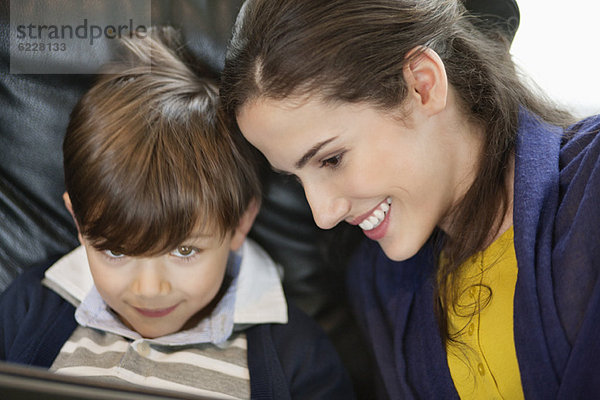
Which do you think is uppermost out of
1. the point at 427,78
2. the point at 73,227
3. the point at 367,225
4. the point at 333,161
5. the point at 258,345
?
the point at 427,78

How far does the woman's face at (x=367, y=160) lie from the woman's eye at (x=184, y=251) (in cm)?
19

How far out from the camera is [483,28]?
0.99 m

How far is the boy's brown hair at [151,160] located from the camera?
2.80 ft

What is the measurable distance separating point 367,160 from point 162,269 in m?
0.35

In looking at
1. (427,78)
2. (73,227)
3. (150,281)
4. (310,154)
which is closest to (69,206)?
(73,227)

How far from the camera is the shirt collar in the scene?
3.14 ft

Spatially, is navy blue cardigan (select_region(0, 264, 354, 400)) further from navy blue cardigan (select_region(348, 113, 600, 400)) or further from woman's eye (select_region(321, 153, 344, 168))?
woman's eye (select_region(321, 153, 344, 168))

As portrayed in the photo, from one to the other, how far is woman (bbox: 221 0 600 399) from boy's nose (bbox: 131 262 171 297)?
0.81 ft

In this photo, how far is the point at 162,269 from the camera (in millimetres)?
900

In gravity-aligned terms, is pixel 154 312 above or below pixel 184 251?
below

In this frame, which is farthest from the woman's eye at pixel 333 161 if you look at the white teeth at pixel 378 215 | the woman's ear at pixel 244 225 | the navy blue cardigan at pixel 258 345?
the navy blue cardigan at pixel 258 345

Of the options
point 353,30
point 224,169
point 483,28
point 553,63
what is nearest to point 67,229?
point 224,169

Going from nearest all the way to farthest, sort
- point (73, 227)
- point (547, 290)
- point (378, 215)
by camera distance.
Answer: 1. point (547, 290)
2. point (378, 215)
3. point (73, 227)

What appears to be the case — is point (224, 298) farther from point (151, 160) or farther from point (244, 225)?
point (151, 160)
